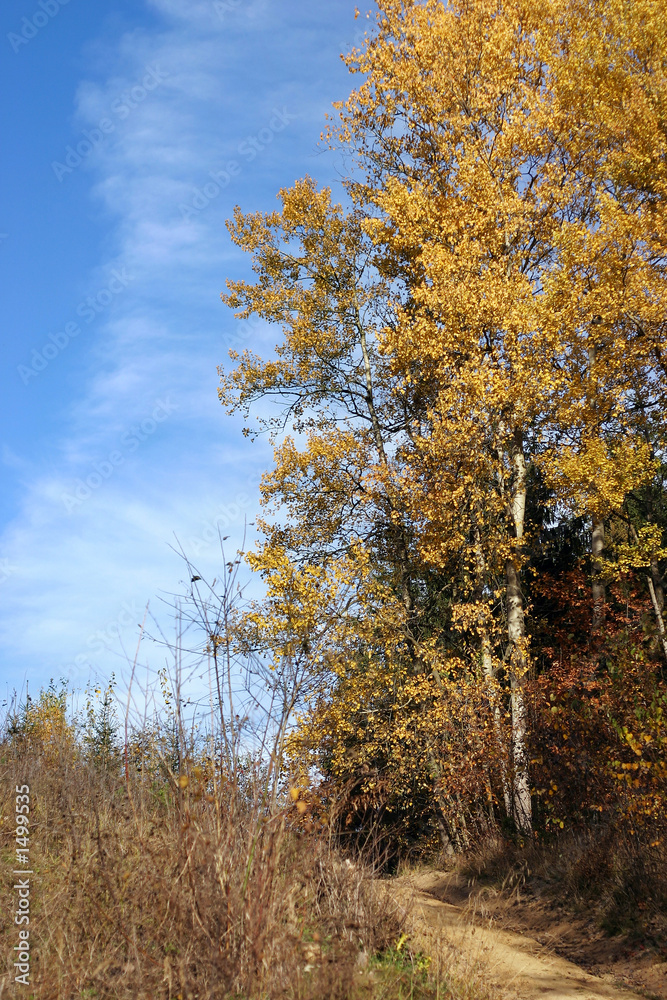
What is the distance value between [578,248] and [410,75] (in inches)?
220

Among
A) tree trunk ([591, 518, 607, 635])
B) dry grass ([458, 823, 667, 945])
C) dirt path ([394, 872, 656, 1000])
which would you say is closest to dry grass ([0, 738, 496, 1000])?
dirt path ([394, 872, 656, 1000])

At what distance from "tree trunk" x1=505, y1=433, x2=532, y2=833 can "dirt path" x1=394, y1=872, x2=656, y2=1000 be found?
12.2ft

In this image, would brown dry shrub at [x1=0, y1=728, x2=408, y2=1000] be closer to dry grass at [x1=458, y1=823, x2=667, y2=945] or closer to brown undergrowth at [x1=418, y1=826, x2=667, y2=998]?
brown undergrowth at [x1=418, y1=826, x2=667, y2=998]

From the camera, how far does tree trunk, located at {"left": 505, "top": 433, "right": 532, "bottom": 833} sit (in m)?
10.4

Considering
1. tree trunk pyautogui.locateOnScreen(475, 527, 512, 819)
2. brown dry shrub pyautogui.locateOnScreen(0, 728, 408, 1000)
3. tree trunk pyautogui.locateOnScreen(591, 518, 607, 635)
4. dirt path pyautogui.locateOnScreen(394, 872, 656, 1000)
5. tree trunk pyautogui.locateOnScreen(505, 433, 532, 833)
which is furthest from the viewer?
tree trunk pyautogui.locateOnScreen(591, 518, 607, 635)

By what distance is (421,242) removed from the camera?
13078 millimetres

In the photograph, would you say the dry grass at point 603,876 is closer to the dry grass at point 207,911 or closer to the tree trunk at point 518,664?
the tree trunk at point 518,664

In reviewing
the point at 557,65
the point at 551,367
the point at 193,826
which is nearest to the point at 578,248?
the point at 551,367

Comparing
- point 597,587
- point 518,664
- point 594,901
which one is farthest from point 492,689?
point 597,587

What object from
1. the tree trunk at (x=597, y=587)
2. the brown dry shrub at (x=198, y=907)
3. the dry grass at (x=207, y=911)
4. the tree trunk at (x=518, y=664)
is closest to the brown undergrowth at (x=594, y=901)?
the tree trunk at (x=518, y=664)

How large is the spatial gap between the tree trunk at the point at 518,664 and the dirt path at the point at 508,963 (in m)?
3.72

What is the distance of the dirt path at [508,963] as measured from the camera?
17.5 ft

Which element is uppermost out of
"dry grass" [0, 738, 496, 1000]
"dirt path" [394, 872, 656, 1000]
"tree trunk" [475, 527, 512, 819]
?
"tree trunk" [475, 527, 512, 819]

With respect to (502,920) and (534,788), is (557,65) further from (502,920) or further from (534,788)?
(502,920)
